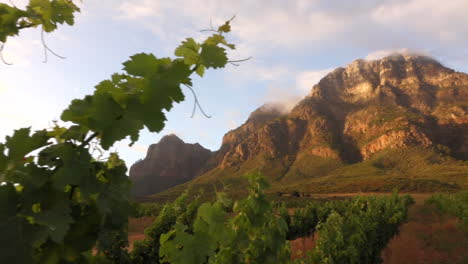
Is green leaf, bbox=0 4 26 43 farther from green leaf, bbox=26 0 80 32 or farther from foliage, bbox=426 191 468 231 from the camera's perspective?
foliage, bbox=426 191 468 231

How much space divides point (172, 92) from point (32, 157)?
1.72 feet

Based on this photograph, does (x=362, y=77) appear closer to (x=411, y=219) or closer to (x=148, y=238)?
(x=411, y=219)

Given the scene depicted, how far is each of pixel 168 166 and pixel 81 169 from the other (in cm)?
15938

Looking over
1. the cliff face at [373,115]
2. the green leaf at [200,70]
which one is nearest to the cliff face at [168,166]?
the cliff face at [373,115]

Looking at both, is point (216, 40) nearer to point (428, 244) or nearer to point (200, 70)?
point (200, 70)

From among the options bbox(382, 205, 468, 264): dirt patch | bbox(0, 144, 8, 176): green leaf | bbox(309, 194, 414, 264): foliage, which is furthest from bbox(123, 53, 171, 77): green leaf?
bbox(382, 205, 468, 264): dirt patch

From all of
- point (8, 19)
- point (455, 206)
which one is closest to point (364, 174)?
point (455, 206)

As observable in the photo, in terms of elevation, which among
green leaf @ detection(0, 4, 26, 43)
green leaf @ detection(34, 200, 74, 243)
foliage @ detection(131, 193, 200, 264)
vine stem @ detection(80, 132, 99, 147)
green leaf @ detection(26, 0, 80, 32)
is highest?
green leaf @ detection(26, 0, 80, 32)

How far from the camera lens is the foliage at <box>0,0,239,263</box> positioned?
94cm

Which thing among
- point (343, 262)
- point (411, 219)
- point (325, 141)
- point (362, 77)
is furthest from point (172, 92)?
point (362, 77)

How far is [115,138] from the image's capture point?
3.57 feet

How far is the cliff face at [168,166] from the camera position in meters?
149

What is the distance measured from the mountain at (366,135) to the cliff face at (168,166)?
8.93 metres

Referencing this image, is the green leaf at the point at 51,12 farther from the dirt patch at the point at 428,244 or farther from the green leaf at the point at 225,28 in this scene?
the dirt patch at the point at 428,244
